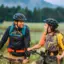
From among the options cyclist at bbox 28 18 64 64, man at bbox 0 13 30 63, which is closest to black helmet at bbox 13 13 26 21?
man at bbox 0 13 30 63

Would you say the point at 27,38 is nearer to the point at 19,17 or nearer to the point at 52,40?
the point at 19,17

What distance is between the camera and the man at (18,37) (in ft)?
18.1

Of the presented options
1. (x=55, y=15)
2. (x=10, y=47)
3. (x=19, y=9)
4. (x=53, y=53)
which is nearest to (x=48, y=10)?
(x=55, y=15)

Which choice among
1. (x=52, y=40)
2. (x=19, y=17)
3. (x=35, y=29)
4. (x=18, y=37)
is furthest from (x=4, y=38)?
(x=52, y=40)

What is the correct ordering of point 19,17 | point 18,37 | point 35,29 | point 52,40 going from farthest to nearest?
point 35,29 → point 18,37 → point 19,17 → point 52,40

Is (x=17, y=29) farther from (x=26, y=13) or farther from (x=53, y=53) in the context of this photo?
(x=53, y=53)

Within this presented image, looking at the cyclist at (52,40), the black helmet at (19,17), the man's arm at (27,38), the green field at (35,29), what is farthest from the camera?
the green field at (35,29)

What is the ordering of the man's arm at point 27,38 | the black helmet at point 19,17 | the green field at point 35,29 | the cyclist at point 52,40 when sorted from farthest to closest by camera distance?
the green field at point 35,29 < the man's arm at point 27,38 < the black helmet at point 19,17 < the cyclist at point 52,40

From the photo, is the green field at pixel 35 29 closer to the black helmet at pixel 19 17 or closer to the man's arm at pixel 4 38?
the man's arm at pixel 4 38

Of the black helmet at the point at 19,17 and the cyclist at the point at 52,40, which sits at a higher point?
the black helmet at the point at 19,17

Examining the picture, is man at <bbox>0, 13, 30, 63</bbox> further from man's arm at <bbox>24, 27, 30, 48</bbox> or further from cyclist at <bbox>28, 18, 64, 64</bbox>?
cyclist at <bbox>28, 18, 64, 64</bbox>

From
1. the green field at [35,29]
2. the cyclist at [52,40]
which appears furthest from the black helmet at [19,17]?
the cyclist at [52,40]

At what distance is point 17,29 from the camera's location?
18.1 ft

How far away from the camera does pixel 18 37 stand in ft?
18.3
